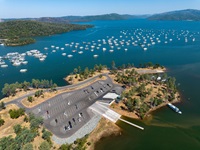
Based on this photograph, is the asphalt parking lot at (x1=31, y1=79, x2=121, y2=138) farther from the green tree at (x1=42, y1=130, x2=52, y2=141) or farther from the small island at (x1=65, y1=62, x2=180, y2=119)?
the small island at (x1=65, y1=62, x2=180, y2=119)

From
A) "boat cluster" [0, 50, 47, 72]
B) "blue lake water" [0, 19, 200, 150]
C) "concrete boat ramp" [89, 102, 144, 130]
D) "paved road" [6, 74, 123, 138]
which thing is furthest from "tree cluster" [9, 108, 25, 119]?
"boat cluster" [0, 50, 47, 72]

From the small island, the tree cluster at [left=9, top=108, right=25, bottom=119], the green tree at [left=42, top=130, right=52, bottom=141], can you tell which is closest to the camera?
the green tree at [left=42, top=130, right=52, bottom=141]

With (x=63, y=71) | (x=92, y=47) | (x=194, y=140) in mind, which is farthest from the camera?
(x=92, y=47)

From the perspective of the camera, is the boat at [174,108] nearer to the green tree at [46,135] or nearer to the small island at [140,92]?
the small island at [140,92]

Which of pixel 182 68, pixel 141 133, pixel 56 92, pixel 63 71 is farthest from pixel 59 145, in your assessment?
pixel 182 68

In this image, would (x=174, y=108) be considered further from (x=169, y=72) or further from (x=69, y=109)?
(x=169, y=72)

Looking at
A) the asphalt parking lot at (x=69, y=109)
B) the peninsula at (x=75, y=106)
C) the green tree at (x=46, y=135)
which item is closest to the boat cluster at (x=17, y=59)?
the peninsula at (x=75, y=106)

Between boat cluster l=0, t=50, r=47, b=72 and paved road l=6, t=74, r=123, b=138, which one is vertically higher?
paved road l=6, t=74, r=123, b=138

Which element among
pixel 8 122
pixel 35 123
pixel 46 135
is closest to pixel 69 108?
A: pixel 35 123

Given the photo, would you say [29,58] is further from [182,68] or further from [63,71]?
[182,68]
